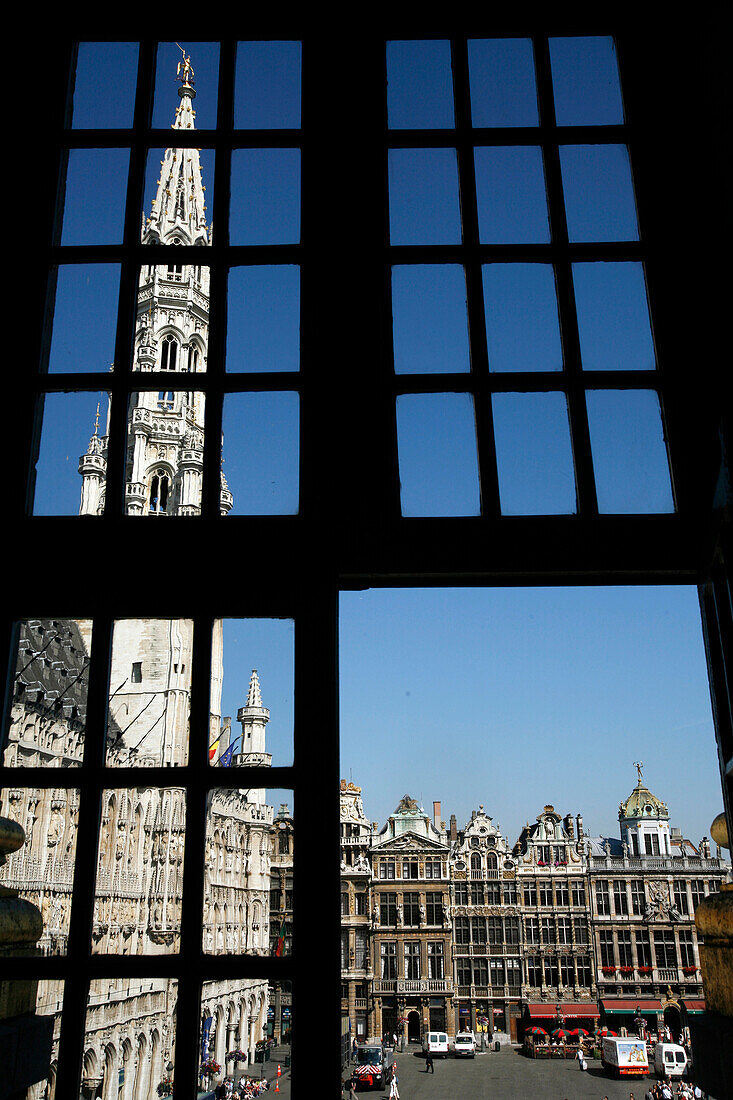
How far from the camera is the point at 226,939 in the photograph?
2758mm

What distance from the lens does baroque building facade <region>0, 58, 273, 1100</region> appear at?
2691 millimetres

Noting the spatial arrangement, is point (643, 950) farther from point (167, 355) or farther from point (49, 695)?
point (49, 695)

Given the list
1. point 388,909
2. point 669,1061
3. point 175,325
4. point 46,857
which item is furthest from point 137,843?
point 388,909

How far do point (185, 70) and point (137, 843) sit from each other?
127 inches

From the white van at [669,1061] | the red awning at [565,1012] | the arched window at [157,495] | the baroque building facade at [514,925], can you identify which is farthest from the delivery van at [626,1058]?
the arched window at [157,495]

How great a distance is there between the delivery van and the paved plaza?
0.31m

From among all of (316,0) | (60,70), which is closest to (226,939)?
(60,70)

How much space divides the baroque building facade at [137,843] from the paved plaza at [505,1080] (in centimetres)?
2937

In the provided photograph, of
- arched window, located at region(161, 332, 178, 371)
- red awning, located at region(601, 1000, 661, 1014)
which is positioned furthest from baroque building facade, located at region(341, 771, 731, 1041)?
arched window, located at region(161, 332, 178, 371)

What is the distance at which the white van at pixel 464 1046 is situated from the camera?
129 ft

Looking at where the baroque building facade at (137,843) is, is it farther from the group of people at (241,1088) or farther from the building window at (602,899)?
the building window at (602,899)

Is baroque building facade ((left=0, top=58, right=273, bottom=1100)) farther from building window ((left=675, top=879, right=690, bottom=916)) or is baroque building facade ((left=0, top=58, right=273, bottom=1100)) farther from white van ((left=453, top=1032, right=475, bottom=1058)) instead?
building window ((left=675, top=879, right=690, bottom=916))

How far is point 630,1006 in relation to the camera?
4453cm

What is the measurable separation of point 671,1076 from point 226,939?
36076 millimetres
